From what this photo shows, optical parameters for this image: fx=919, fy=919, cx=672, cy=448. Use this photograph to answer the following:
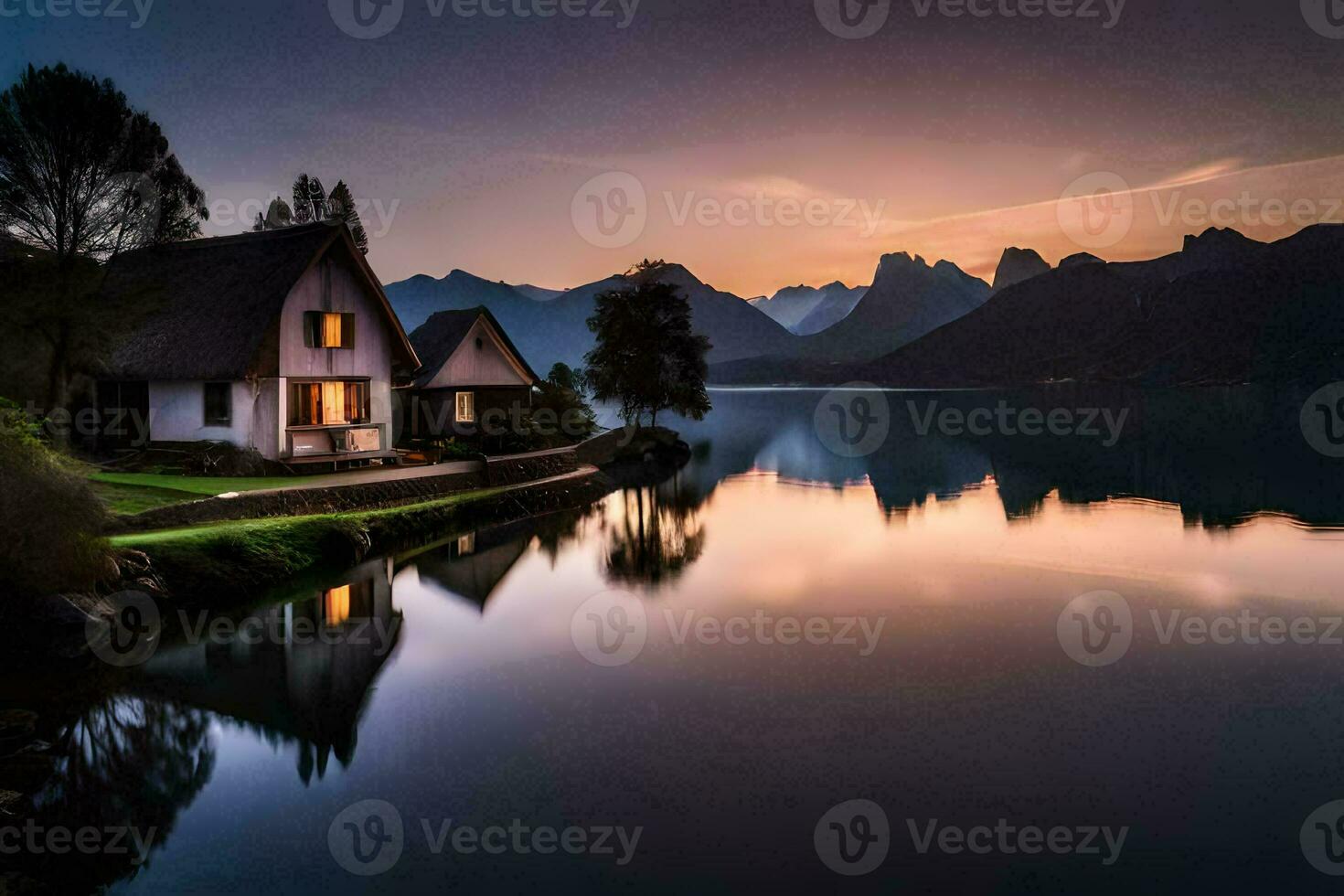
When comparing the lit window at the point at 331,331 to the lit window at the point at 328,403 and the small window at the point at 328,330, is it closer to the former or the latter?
the small window at the point at 328,330

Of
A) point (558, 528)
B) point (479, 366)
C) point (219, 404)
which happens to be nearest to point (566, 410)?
point (479, 366)

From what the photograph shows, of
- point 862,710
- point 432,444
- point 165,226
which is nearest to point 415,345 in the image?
point 432,444

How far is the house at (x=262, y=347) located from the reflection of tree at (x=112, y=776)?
1767cm

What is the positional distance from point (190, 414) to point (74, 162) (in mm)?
9404

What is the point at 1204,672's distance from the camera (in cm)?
1645

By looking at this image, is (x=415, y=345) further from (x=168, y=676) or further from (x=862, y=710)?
(x=862, y=710)

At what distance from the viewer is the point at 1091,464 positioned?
185ft

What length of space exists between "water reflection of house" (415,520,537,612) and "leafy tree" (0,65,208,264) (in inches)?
659

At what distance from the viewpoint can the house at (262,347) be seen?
101 feet

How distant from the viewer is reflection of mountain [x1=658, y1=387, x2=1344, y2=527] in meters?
41.1

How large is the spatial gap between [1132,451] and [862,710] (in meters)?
56.9

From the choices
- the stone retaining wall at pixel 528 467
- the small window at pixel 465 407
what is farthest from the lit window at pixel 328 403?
the small window at pixel 465 407

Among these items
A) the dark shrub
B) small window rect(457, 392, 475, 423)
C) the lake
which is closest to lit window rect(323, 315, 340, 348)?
the lake

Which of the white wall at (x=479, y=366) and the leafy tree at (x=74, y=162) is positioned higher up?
the leafy tree at (x=74, y=162)
